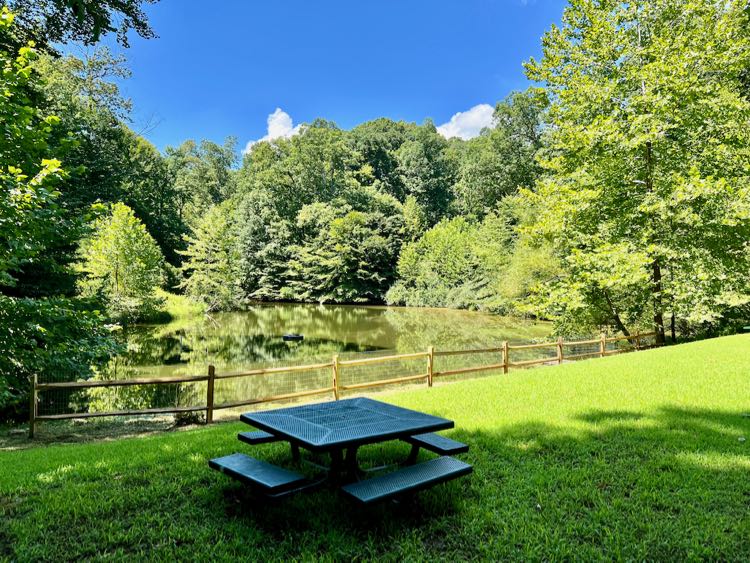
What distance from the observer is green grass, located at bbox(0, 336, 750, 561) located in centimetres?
295

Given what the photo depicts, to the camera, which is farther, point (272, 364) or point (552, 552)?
point (272, 364)

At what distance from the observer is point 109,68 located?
111 ft

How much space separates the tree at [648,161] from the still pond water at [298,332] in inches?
337

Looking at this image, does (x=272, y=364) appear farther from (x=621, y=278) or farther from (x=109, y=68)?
(x=109, y=68)

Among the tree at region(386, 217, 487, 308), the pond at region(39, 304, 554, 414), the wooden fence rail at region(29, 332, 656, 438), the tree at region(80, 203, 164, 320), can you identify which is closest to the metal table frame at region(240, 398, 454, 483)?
the wooden fence rail at region(29, 332, 656, 438)

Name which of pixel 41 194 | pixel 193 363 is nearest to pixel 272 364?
pixel 193 363

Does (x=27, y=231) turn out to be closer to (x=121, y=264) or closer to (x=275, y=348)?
(x=275, y=348)

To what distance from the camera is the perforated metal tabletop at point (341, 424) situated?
10.3 ft

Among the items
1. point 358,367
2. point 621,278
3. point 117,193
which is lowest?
point 358,367

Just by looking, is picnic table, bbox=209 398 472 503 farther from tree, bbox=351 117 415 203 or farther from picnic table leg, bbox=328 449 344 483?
tree, bbox=351 117 415 203

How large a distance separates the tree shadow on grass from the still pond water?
1386 centimetres

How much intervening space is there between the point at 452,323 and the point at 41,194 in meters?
28.1

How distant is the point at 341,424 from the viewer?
357 centimetres

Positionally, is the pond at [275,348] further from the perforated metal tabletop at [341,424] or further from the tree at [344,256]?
the tree at [344,256]
